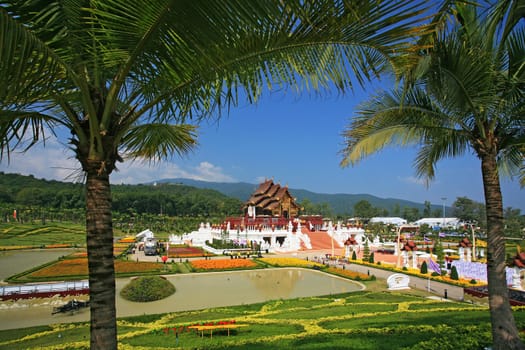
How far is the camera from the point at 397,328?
24.7 feet

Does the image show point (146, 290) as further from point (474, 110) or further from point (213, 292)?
point (474, 110)

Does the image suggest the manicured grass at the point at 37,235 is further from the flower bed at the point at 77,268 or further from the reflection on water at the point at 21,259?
the flower bed at the point at 77,268

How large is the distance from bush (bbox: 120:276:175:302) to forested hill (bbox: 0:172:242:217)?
19.5 meters

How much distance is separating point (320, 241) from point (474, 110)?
105 feet

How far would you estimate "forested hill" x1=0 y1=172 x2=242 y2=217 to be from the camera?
49375 mm

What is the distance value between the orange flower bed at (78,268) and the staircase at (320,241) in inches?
652

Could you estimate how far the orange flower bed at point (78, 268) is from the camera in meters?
19.1

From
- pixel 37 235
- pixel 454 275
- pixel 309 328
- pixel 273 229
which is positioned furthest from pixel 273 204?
pixel 309 328

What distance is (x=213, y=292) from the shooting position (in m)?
15.3

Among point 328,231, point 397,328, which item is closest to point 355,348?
point 397,328

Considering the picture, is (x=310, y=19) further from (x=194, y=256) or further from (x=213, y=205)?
(x=213, y=205)

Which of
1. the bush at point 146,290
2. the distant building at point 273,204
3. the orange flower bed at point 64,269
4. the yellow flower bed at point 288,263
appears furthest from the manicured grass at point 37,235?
the bush at point 146,290

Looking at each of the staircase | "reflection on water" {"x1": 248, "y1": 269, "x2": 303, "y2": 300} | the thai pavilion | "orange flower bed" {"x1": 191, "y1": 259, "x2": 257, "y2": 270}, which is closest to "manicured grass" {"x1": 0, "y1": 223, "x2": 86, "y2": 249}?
the thai pavilion

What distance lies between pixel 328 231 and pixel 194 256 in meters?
17.2
